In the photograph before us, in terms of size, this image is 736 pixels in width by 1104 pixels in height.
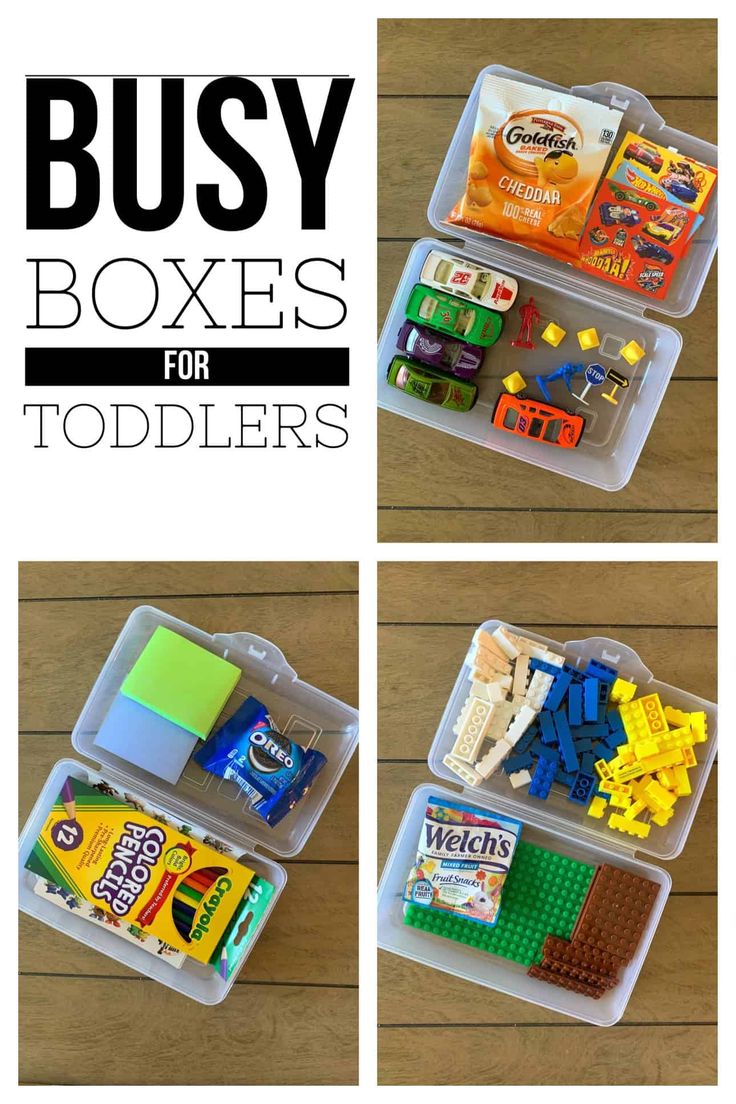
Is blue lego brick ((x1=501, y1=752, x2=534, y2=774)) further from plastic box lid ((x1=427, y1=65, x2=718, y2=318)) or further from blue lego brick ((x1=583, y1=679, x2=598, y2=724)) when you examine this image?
plastic box lid ((x1=427, y1=65, x2=718, y2=318))

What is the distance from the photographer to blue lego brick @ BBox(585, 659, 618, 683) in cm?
161

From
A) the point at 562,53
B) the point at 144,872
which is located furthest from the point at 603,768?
the point at 562,53

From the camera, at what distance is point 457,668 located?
165 centimetres

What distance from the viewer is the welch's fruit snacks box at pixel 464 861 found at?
61.8 inches

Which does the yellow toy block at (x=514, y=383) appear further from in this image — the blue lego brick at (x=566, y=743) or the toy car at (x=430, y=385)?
the blue lego brick at (x=566, y=743)

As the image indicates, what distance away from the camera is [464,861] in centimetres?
158

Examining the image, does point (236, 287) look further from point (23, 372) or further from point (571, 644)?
point (571, 644)

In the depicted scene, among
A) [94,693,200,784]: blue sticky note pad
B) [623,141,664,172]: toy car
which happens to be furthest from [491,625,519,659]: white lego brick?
[623,141,664,172]: toy car

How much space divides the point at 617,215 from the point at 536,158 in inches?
6.8

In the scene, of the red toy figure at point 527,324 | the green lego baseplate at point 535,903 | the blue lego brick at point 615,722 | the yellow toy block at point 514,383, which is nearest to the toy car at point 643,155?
the red toy figure at point 527,324

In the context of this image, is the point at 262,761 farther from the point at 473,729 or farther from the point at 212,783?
the point at 473,729

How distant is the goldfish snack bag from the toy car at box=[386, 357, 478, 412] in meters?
0.27

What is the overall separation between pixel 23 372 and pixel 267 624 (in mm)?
643

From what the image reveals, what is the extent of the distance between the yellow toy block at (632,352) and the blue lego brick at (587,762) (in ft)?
2.31
